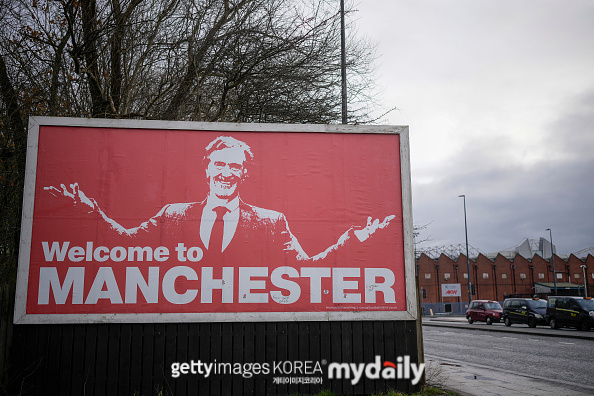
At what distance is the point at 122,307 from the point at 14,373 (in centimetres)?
152

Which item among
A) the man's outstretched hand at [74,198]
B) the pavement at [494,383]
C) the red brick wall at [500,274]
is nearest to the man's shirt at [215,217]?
the man's outstretched hand at [74,198]

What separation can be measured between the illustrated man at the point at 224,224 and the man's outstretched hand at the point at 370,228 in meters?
0.01

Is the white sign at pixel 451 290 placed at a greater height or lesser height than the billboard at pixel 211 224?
lesser

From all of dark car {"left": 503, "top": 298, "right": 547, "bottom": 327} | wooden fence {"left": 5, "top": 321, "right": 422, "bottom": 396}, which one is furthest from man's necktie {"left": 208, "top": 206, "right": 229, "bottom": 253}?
dark car {"left": 503, "top": 298, "right": 547, "bottom": 327}

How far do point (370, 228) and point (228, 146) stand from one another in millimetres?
2378

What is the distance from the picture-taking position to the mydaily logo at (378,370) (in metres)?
7.02

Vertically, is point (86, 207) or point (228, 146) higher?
point (228, 146)

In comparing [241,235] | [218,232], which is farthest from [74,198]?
[241,235]

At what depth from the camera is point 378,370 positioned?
7.08 m

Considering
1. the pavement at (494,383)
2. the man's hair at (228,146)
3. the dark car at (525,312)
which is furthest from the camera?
the dark car at (525,312)

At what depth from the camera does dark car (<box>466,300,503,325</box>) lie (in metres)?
35.3

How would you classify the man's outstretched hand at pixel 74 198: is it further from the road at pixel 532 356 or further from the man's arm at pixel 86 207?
the road at pixel 532 356

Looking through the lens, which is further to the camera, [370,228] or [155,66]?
[155,66]

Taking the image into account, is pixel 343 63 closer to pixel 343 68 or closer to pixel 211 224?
pixel 343 68
